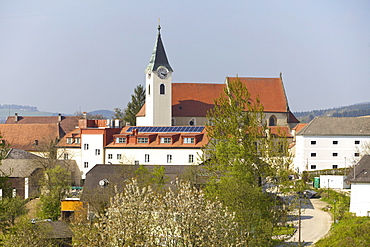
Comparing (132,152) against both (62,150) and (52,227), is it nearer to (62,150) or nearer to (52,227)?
(62,150)

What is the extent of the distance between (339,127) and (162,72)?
869 inches

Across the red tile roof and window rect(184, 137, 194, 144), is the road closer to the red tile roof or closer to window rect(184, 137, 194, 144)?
window rect(184, 137, 194, 144)

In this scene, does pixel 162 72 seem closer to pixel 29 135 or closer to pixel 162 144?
pixel 162 144

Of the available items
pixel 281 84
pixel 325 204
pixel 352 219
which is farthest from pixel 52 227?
pixel 281 84

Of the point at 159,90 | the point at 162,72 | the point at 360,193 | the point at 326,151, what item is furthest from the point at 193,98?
the point at 360,193

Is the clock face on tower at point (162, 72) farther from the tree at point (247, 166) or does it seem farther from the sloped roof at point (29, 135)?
the tree at point (247, 166)

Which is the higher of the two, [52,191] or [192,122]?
[192,122]

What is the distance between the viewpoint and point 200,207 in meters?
26.0

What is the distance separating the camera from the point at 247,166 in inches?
1314

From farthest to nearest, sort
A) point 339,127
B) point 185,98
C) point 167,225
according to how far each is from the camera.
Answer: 1. point 185,98
2. point 339,127
3. point 167,225

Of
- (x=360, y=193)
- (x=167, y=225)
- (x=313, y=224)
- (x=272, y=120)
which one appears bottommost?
(x=313, y=224)

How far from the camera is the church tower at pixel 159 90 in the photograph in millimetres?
83625

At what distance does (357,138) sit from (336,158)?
3125 mm

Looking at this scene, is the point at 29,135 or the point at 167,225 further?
the point at 29,135
